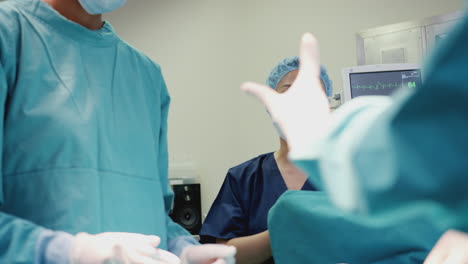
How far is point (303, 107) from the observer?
57cm

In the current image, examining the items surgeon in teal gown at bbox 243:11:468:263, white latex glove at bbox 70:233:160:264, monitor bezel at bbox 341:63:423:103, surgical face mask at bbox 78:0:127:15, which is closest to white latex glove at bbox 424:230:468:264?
surgeon in teal gown at bbox 243:11:468:263

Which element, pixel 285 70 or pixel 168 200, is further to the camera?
pixel 285 70

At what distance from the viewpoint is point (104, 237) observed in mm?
873

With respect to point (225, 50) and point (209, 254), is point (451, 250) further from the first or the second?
point (225, 50)

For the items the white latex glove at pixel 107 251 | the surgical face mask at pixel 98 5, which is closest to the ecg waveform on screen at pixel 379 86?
the surgical face mask at pixel 98 5

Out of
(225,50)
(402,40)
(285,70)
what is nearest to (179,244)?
(285,70)

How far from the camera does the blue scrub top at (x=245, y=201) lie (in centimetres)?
165

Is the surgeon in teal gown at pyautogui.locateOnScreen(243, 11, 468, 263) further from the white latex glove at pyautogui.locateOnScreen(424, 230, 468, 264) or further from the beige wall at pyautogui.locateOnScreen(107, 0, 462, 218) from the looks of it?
the beige wall at pyautogui.locateOnScreen(107, 0, 462, 218)

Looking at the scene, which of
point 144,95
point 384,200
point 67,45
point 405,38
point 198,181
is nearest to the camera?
point 384,200

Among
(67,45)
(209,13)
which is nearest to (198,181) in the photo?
(209,13)

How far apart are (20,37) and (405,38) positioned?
2.08 meters

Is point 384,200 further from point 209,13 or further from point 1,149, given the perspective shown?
point 209,13

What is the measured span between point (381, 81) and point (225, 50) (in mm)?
1580

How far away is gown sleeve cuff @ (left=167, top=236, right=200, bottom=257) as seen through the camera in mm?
1233
